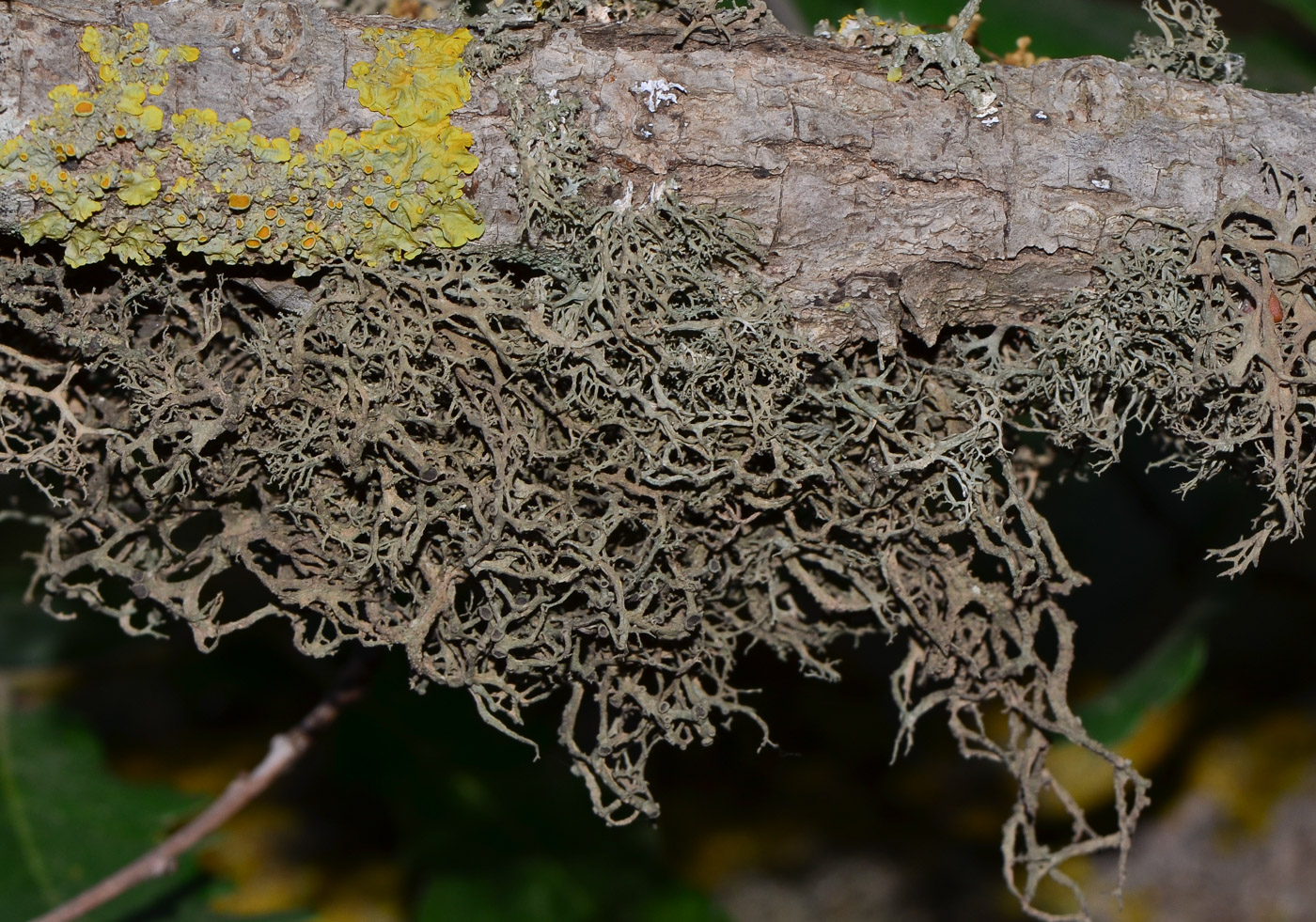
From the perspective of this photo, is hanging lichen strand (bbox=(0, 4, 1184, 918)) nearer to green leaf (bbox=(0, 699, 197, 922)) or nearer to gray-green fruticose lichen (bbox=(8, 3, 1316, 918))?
gray-green fruticose lichen (bbox=(8, 3, 1316, 918))

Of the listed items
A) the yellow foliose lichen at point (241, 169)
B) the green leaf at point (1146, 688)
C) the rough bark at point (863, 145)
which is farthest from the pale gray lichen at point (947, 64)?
the green leaf at point (1146, 688)

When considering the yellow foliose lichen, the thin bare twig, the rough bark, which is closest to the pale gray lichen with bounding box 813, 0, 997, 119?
the rough bark

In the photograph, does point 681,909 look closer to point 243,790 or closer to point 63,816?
point 243,790

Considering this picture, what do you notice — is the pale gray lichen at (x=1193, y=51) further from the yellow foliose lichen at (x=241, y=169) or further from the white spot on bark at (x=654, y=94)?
the yellow foliose lichen at (x=241, y=169)

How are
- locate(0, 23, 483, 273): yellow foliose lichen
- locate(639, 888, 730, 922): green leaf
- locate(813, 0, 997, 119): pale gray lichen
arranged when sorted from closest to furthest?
locate(0, 23, 483, 273): yellow foliose lichen, locate(813, 0, 997, 119): pale gray lichen, locate(639, 888, 730, 922): green leaf

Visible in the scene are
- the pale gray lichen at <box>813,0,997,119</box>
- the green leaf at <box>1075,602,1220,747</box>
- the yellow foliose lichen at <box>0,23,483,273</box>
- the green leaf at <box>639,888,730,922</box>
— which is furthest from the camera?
the green leaf at <box>639,888,730,922</box>

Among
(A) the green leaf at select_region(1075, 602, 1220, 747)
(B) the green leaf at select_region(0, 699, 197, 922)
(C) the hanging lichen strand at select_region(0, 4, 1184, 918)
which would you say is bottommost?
(B) the green leaf at select_region(0, 699, 197, 922)

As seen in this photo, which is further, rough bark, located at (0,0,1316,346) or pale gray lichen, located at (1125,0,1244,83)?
pale gray lichen, located at (1125,0,1244,83)

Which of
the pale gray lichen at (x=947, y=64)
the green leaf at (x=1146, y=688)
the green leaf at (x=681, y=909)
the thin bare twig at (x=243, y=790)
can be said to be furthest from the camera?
the green leaf at (x=681, y=909)
